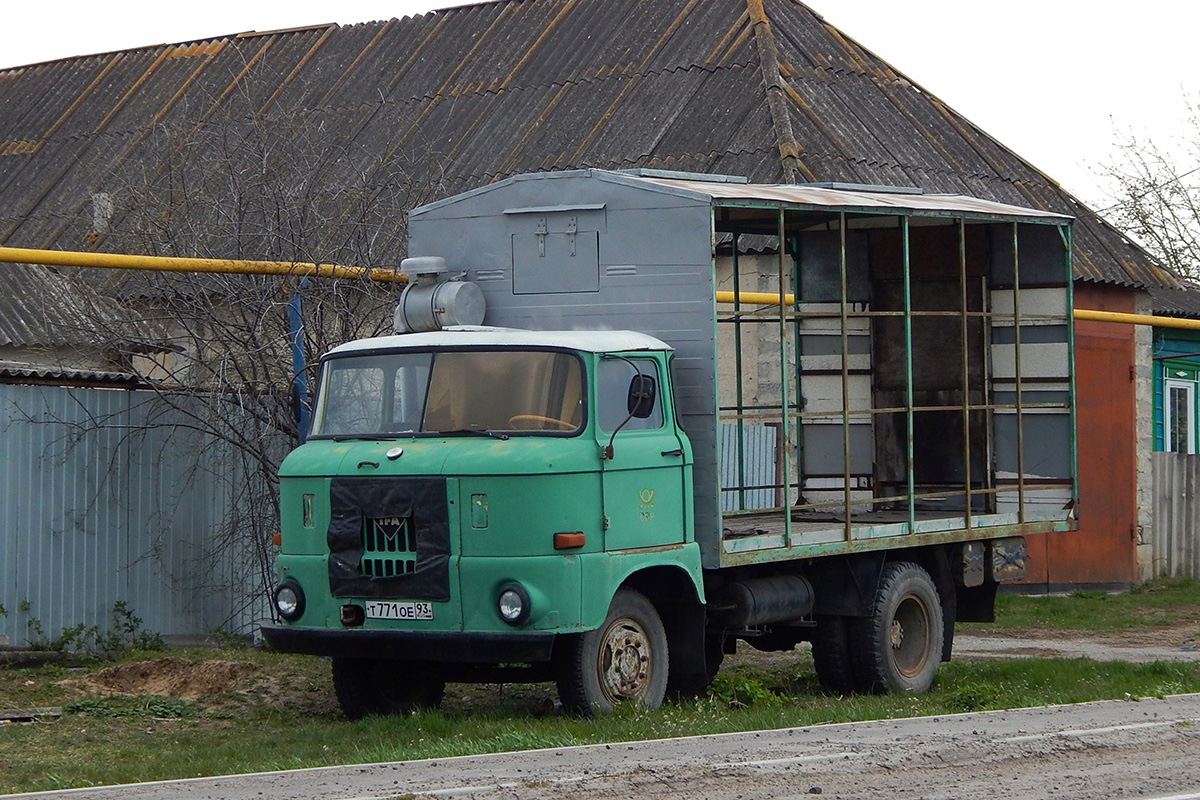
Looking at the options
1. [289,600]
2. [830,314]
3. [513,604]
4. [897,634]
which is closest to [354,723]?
[289,600]

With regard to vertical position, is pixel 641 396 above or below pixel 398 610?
above

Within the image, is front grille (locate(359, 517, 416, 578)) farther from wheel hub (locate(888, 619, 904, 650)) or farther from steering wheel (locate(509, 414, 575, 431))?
wheel hub (locate(888, 619, 904, 650))

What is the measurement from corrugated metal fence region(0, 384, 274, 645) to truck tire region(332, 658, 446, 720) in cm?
248

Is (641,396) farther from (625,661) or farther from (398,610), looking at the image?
(398,610)

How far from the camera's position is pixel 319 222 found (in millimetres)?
13750

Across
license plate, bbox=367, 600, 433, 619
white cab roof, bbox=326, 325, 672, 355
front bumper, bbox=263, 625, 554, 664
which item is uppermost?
white cab roof, bbox=326, 325, 672, 355

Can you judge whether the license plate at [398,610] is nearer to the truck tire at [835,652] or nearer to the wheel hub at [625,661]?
the wheel hub at [625,661]

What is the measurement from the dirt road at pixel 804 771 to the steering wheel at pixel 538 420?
1927 millimetres

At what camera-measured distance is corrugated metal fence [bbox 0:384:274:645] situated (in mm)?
12289

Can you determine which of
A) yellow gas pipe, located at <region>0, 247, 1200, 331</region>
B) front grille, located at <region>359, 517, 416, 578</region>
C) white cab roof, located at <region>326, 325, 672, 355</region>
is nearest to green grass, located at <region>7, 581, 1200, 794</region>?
front grille, located at <region>359, 517, 416, 578</region>

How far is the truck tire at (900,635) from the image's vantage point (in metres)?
12.1

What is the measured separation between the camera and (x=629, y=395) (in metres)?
10.1

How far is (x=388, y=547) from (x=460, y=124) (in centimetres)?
1442

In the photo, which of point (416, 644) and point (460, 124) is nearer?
point (416, 644)
